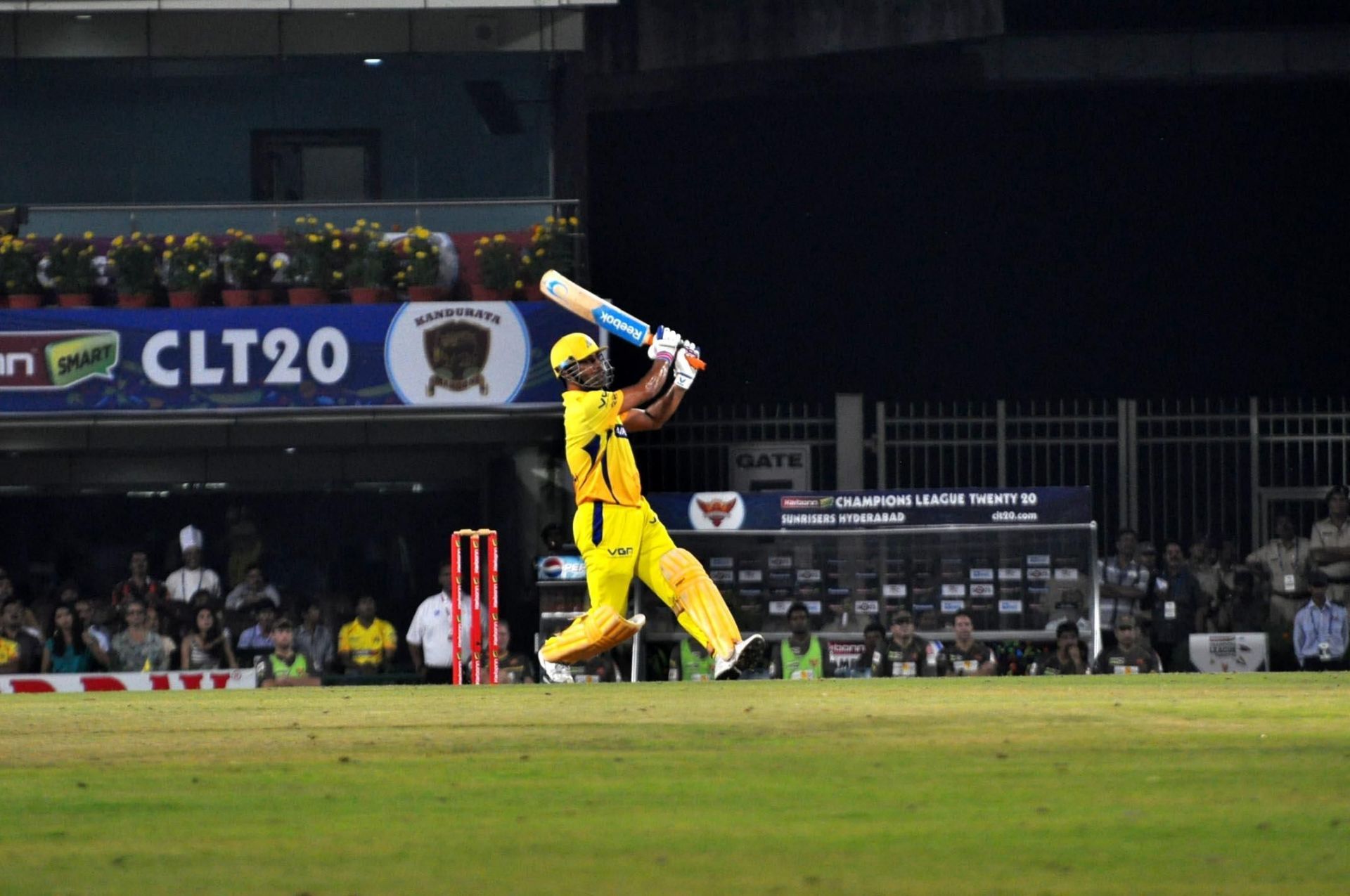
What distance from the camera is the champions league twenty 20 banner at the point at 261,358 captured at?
21.5 metres

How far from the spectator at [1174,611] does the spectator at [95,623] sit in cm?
932

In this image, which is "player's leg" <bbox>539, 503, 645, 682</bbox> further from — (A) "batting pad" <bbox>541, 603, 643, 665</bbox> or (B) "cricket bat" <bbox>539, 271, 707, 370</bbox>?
(B) "cricket bat" <bbox>539, 271, 707, 370</bbox>

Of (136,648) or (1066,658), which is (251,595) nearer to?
(136,648)

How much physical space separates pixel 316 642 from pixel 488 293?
155 inches

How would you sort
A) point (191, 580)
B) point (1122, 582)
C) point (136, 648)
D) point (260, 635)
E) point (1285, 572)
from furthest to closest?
1. point (191, 580)
2. point (260, 635)
3. point (136, 648)
4. point (1122, 582)
5. point (1285, 572)

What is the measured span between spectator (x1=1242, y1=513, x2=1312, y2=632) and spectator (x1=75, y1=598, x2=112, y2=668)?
33.2 ft

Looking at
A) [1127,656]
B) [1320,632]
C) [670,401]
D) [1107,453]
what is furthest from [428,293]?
[1320,632]

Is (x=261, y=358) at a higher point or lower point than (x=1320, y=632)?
higher

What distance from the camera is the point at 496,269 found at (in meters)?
21.5

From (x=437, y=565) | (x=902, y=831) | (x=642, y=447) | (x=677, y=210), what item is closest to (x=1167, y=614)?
(x=642, y=447)

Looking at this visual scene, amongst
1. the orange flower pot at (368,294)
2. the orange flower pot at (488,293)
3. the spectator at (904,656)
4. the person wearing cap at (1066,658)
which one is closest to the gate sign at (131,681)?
the orange flower pot at (368,294)

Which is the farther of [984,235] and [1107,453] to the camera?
[984,235]

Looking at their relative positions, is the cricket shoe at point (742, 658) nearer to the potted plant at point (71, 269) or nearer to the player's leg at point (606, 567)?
the player's leg at point (606, 567)

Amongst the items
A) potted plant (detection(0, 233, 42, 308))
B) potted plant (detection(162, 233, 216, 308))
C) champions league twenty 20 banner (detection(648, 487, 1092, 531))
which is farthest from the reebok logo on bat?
potted plant (detection(0, 233, 42, 308))
